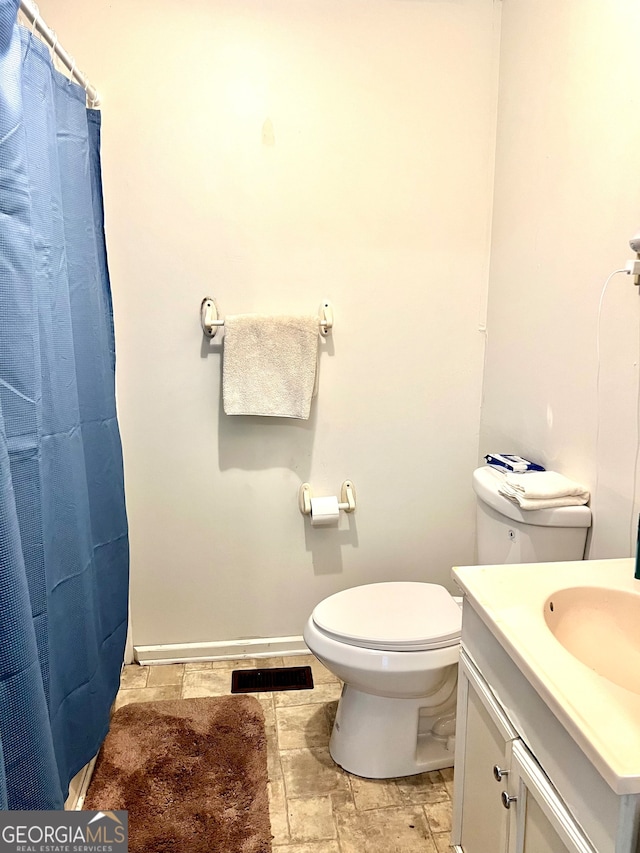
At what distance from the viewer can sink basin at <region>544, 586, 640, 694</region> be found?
1.10 m

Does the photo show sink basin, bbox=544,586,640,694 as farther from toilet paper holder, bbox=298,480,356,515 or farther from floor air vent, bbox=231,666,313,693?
floor air vent, bbox=231,666,313,693

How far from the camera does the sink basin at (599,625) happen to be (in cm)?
110

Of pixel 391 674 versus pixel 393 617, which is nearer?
pixel 391 674

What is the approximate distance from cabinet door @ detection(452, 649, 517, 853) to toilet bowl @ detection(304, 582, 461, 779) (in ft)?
1.11

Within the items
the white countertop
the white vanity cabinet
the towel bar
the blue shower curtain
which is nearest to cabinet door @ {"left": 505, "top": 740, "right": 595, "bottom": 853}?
the white vanity cabinet

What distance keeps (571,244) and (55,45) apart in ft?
4.36

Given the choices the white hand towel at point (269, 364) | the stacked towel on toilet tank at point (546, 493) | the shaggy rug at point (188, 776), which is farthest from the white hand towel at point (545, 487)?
the shaggy rug at point (188, 776)

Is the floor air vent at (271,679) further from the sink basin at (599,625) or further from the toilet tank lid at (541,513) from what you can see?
the sink basin at (599,625)

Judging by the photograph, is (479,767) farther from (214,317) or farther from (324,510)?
(214,317)

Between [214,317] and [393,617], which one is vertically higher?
[214,317]

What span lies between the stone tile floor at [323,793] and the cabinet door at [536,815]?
0.64 m

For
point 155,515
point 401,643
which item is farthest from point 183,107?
point 401,643

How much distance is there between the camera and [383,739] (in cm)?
171

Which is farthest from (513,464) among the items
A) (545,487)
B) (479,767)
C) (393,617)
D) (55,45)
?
(55,45)
